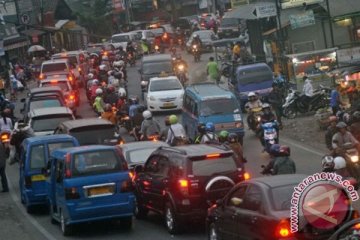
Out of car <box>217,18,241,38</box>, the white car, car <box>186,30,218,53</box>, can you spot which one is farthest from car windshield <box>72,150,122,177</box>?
car <box>217,18,241,38</box>

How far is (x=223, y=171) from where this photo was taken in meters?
16.6

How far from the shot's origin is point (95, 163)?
1742cm

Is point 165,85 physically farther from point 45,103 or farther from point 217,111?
point 217,111

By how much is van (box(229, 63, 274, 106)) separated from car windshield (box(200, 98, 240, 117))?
879 cm

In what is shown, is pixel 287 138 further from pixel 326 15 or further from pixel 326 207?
pixel 326 207

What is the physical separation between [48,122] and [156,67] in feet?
52.3

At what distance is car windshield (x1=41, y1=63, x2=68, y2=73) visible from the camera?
156ft

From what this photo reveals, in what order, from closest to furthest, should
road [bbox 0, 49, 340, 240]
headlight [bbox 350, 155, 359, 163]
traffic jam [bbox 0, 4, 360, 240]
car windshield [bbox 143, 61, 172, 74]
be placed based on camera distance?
traffic jam [bbox 0, 4, 360, 240], road [bbox 0, 49, 340, 240], headlight [bbox 350, 155, 359, 163], car windshield [bbox 143, 61, 172, 74]

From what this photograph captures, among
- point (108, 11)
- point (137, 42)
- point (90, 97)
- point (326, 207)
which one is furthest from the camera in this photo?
point (108, 11)

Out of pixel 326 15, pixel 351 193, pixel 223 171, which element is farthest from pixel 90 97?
pixel 351 193

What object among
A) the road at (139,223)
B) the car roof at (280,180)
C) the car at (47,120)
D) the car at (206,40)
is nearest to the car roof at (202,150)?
the road at (139,223)

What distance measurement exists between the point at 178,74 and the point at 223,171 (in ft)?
94.3

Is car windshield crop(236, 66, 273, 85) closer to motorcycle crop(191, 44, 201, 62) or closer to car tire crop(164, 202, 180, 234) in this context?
car tire crop(164, 202, 180, 234)

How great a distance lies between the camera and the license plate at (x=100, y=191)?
17125 mm
